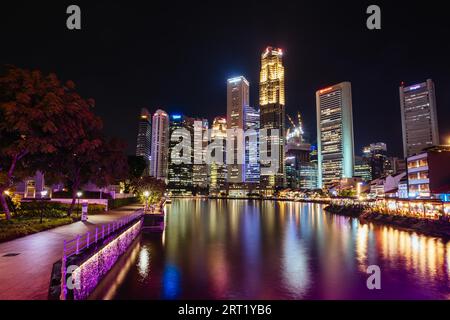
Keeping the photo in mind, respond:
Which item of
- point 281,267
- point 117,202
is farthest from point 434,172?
point 117,202

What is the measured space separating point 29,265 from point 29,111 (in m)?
9.55

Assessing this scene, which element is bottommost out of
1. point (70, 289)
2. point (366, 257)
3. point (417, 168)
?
point (366, 257)

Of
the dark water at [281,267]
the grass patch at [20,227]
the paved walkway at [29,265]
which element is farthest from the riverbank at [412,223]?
the grass patch at [20,227]

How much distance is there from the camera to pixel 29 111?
59.3ft

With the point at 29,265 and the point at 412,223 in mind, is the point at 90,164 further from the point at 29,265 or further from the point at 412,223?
the point at 412,223

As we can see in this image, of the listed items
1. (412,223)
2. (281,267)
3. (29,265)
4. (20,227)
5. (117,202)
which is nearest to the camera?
(29,265)

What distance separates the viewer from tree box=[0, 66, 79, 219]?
18125 millimetres

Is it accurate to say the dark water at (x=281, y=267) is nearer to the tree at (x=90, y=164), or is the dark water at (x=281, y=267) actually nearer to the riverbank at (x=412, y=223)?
the riverbank at (x=412, y=223)

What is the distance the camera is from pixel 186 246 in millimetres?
28875

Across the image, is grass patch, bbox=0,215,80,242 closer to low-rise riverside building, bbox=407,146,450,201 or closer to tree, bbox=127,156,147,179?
tree, bbox=127,156,147,179

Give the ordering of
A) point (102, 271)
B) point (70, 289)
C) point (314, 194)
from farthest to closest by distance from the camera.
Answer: point (314, 194)
point (102, 271)
point (70, 289)
